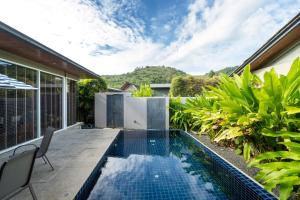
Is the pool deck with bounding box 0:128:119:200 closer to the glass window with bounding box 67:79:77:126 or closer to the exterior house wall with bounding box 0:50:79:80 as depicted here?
the exterior house wall with bounding box 0:50:79:80

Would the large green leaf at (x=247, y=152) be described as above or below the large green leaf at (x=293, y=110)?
below

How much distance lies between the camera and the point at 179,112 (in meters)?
11.9

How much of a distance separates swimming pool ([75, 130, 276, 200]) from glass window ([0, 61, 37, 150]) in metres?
3.30

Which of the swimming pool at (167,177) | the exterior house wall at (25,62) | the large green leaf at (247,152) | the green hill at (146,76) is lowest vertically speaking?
the swimming pool at (167,177)

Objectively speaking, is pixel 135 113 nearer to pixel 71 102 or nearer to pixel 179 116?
pixel 179 116

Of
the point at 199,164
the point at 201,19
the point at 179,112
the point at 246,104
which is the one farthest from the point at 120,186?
the point at 201,19

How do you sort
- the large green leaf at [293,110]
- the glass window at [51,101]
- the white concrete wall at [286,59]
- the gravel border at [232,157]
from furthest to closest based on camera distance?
the glass window at [51,101] < the white concrete wall at [286,59] < the gravel border at [232,157] < the large green leaf at [293,110]

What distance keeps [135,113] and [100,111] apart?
7.63 ft

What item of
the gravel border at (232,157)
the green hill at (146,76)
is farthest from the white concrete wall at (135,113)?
the green hill at (146,76)

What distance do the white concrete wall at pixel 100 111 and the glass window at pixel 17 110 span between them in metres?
4.82

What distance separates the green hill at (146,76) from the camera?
43.7m

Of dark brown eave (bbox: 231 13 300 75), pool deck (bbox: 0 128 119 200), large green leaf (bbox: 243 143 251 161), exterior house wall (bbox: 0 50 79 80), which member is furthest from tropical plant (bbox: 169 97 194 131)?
large green leaf (bbox: 243 143 251 161)

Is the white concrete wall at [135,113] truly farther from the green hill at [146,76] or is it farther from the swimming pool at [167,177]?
the green hill at [146,76]

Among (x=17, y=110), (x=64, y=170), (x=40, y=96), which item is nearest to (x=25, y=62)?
(x=40, y=96)
